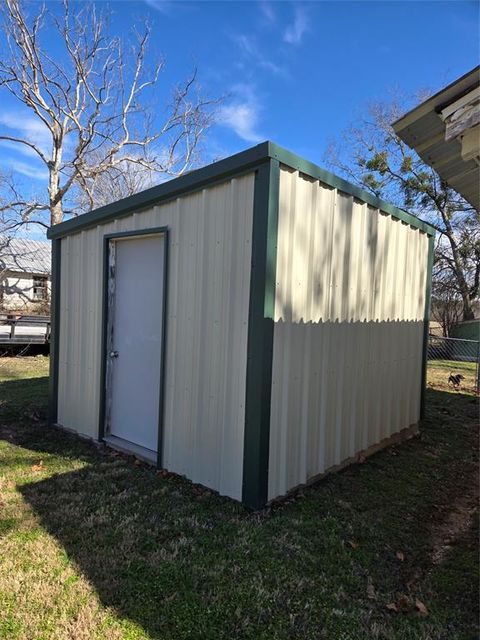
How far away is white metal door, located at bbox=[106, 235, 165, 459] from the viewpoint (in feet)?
14.6

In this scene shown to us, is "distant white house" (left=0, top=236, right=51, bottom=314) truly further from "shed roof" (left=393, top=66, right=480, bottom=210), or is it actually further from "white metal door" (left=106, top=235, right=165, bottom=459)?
"shed roof" (left=393, top=66, right=480, bottom=210)

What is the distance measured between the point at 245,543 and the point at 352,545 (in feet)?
2.38

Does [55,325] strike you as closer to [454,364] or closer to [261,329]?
[261,329]

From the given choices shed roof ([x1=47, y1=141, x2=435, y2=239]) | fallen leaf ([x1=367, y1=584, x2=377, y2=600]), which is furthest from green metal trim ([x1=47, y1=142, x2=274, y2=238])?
fallen leaf ([x1=367, y1=584, x2=377, y2=600])

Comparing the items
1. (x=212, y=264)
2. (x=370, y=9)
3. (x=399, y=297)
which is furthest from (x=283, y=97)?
(x=212, y=264)

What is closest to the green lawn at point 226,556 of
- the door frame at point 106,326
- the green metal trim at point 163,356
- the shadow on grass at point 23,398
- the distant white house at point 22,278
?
the green metal trim at point 163,356

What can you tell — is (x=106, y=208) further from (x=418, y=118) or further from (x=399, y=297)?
(x=399, y=297)

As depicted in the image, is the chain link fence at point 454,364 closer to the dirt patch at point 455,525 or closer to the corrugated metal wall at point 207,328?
the dirt patch at point 455,525

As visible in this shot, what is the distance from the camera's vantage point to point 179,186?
154 inches

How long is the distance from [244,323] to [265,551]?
1604mm

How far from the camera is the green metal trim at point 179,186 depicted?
10.9ft

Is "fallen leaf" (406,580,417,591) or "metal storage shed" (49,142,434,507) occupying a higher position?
"metal storage shed" (49,142,434,507)

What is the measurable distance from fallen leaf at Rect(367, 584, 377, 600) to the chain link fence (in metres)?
7.45

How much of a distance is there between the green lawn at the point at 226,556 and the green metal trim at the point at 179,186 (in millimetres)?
2591
